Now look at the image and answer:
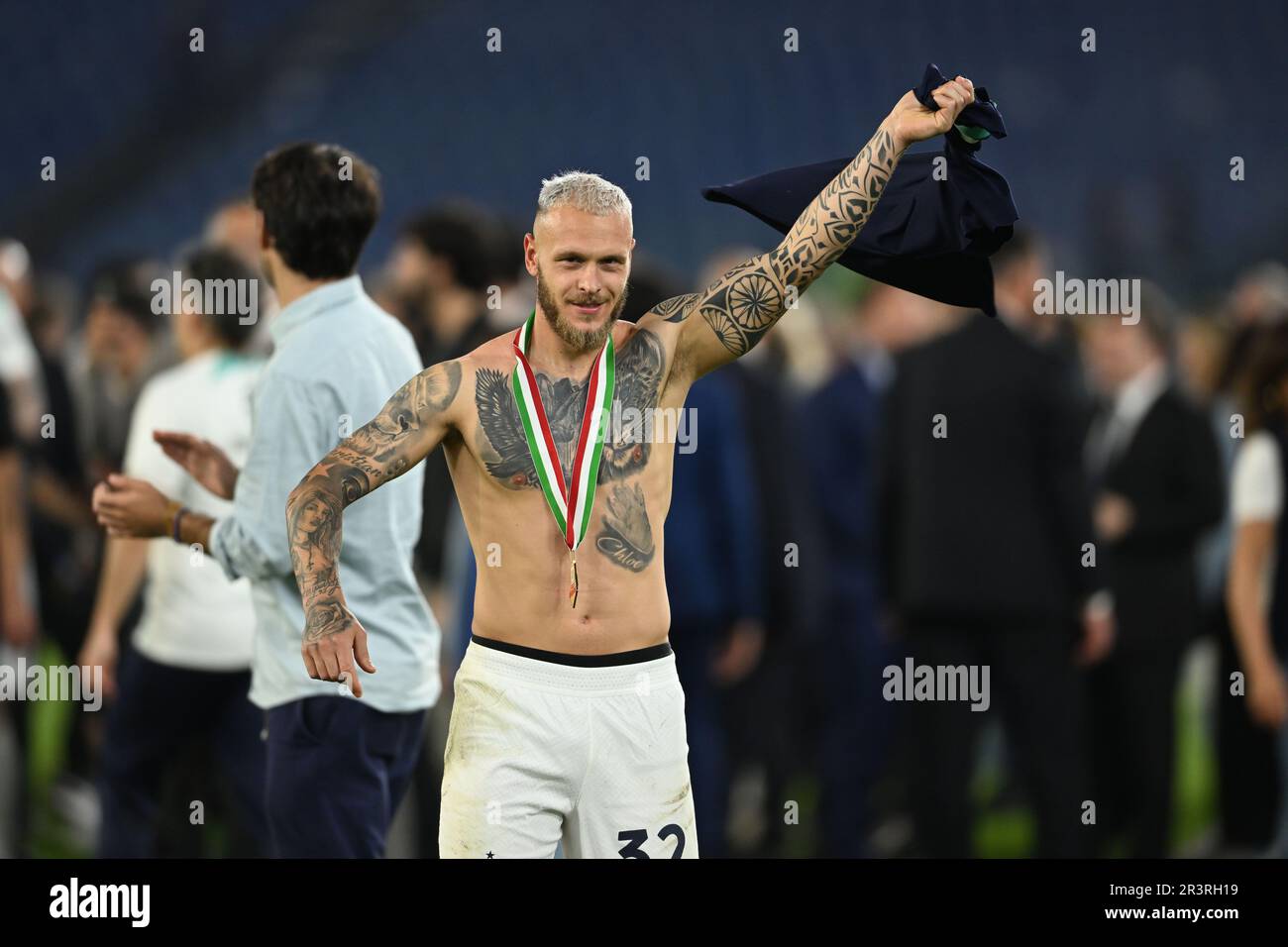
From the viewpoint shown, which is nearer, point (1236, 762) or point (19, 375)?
point (1236, 762)

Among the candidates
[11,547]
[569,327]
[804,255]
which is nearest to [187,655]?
[11,547]

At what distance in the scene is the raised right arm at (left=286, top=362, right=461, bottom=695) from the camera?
3.73 meters

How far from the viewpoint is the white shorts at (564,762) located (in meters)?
3.90

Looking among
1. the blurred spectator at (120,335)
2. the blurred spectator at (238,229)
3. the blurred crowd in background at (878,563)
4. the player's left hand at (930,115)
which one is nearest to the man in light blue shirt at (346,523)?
the blurred crowd in background at (878,563)

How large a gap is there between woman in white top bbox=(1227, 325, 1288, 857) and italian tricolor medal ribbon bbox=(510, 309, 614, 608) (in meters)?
3.68

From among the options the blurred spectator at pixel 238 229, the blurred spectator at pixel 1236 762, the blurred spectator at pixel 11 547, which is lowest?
the blurred spectator at pixel 1236 762

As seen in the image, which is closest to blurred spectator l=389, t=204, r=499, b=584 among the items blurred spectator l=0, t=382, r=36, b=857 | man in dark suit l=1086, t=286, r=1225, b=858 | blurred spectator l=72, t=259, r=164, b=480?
blurred spectator l=72, t=259, r=164, b=480

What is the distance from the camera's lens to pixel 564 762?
391 centimetres

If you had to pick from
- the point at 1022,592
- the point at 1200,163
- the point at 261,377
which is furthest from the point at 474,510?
the point at 1200,163

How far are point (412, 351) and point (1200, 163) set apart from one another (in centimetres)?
922

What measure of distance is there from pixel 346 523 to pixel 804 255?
143cm

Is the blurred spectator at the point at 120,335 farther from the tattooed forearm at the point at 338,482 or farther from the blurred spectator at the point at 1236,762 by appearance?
the blurred spectator at the point at 1236,762

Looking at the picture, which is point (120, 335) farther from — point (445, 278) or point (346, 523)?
point (346, 523)
